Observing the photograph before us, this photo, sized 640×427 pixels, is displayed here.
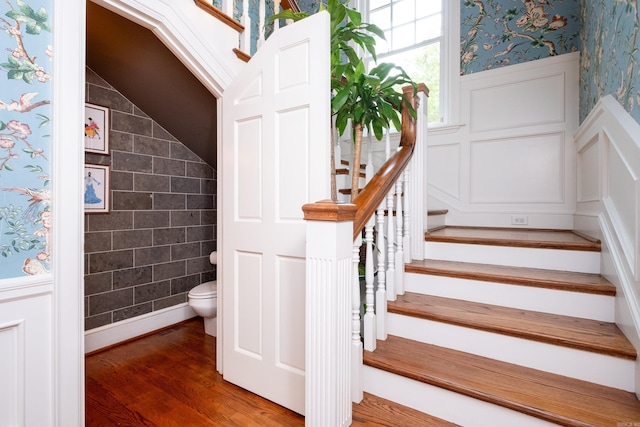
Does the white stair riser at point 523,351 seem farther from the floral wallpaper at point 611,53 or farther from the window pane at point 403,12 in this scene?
the window pane at point 403,12

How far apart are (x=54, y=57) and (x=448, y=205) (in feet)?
9.70

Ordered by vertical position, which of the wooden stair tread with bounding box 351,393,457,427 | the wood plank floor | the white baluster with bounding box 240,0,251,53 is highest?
the white baluster with bounding box 240,0,251,53


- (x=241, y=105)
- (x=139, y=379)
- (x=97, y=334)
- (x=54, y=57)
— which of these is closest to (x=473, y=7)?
(x=241, y=105)

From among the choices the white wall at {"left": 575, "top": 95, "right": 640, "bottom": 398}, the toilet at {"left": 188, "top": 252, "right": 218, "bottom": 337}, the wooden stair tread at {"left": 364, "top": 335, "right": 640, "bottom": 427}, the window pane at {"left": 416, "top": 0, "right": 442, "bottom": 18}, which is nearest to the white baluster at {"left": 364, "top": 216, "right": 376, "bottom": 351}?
the wooden stair tread at {"left": 364, "top": 335, "right": 640, "bottom": 427}

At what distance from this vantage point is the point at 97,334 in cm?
228

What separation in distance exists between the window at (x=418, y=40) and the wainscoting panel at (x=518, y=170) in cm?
60

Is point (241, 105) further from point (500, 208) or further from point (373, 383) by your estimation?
point (500, 208)

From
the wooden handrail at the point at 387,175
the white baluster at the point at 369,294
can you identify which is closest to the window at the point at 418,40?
the wooden handrail at the point at 387,175

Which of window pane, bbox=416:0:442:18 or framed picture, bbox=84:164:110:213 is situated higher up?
window pane, bbox=416:0:442:18

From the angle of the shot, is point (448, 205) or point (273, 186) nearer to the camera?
point (273, 186)

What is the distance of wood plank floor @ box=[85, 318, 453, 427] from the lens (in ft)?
4.61

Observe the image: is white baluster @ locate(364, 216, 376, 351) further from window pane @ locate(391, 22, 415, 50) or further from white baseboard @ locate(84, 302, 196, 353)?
window pane @ locate(391, 22, 415, 50)

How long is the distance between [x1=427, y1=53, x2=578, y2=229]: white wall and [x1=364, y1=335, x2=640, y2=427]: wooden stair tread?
66.8 inches

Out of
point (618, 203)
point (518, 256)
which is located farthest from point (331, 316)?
point (618, 203)
